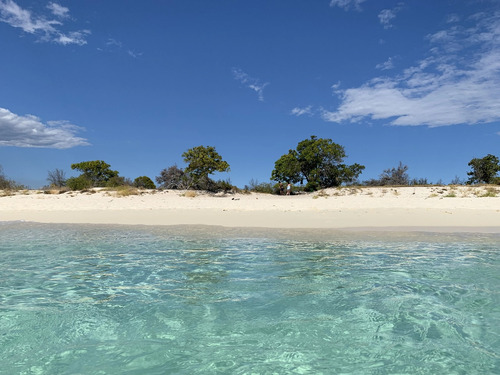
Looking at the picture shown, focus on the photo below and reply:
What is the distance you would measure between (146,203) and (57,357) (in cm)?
1880

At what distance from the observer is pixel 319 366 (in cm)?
248

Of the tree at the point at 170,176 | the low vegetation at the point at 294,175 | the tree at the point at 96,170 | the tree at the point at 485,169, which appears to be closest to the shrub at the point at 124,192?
the low vegetation at the point at 294,175

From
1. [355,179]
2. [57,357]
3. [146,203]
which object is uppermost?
[355,179]

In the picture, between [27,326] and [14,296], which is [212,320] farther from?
[14,296]

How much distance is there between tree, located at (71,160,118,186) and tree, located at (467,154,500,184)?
40556 millimetres

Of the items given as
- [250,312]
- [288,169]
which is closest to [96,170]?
[288,169]

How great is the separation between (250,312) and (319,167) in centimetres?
3075

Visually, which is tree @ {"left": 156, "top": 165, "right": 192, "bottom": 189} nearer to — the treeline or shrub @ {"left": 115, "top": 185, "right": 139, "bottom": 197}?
the treeline

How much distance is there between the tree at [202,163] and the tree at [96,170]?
16791mm

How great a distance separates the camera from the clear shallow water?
100 inches

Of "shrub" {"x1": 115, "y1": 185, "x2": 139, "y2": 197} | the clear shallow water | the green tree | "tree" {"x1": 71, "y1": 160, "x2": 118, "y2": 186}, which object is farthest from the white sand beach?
"tree" {"x1": 71, "y1": 160, "x2": 118, "y2": 186}

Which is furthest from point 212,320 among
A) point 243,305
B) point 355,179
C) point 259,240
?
point 355,179

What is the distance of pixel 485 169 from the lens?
36938 mm

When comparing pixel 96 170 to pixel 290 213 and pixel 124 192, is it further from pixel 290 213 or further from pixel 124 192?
pixel 290 213
